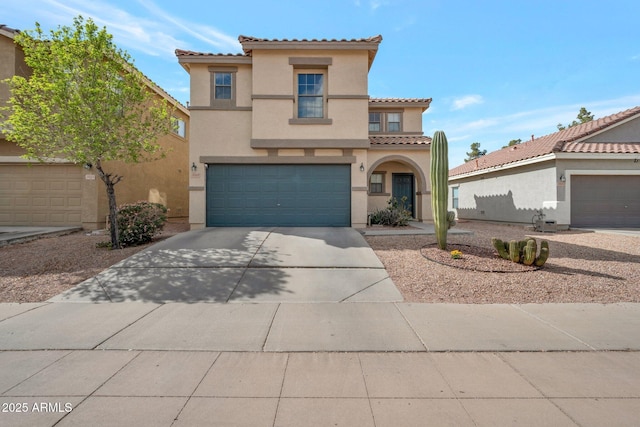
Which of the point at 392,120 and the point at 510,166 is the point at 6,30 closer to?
the point at 392,120

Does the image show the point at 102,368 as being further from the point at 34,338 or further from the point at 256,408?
the point at 256,408

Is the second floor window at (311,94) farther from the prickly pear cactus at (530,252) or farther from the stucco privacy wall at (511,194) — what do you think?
the stucco privacy wall at (511,194)

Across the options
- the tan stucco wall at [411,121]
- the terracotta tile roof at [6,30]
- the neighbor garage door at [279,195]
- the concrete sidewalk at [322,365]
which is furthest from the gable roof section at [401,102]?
the terracotta tile roof at [6,30]

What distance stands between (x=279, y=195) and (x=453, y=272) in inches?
291

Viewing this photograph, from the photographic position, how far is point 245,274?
6590mm

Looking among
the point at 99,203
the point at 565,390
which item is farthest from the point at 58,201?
the point at 565,390

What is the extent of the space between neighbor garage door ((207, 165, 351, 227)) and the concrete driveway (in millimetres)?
2727

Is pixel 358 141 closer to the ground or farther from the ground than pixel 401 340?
farther from the ground

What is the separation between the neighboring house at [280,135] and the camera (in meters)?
11.9

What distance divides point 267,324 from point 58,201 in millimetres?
12906

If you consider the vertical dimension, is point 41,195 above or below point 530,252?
above

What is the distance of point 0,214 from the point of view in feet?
40.5

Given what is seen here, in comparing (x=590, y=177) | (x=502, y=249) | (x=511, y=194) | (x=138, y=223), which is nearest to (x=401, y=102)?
(x=511, y=194)

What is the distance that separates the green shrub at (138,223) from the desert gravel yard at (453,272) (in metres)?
0.62
